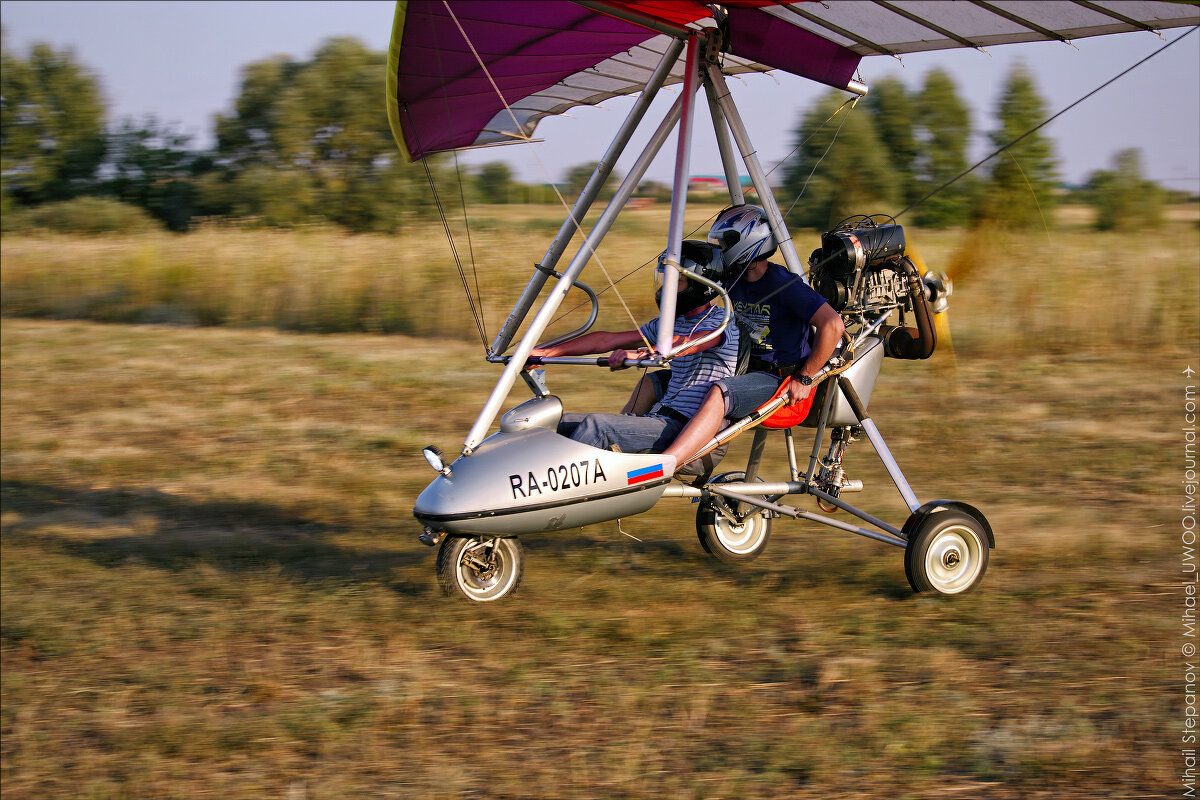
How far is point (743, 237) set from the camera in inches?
206

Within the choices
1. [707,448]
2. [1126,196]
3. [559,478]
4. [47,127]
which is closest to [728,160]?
[707,448]

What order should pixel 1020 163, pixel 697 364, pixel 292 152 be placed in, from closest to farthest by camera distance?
1. pixel 697 364
2. pixel 1020 163
3. pixel 292 152

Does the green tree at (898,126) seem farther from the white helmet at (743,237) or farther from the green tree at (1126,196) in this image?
the white helmet at (743,237)

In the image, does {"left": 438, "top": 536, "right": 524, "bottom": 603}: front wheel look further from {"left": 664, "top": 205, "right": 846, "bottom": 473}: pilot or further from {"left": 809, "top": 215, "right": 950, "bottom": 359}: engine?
{"left": 809, "top": 215, "right": 950, "bottom": 359}: engine

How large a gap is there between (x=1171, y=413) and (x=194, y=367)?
389 inches

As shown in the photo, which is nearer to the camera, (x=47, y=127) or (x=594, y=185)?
(x=594, y=185)

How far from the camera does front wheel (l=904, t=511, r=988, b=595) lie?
17.1 feet

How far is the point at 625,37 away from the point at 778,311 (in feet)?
5.52

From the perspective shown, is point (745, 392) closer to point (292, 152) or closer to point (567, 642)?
point (567, 642)

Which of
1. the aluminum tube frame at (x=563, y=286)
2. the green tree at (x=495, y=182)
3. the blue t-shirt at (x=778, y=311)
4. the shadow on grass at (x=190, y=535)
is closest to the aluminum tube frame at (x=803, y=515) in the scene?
the blue t-shirt at (x=778, y=311)

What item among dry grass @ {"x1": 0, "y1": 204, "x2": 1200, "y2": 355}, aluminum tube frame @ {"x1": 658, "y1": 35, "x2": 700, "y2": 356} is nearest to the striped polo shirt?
aluminum tube frame @ {"x1": 658, "y1": 35, "x2": 700, "y2": 356}

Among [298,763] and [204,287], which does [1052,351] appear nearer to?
[298,763]

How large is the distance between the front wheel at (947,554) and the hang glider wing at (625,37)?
8.09 ft

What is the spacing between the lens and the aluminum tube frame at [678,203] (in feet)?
15.5
